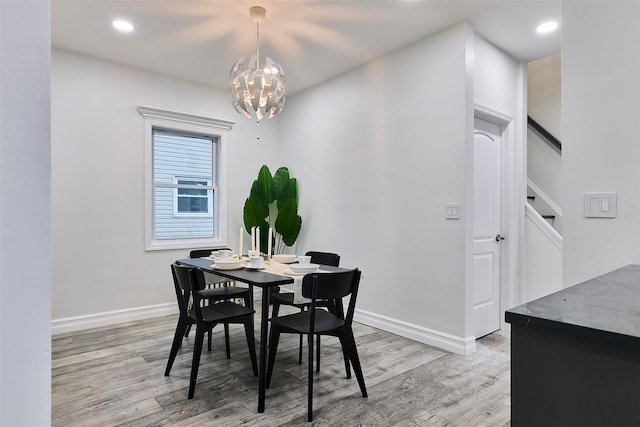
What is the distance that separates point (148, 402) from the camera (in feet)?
7.18

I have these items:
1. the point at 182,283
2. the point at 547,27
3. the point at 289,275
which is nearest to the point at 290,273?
the point at 289,275

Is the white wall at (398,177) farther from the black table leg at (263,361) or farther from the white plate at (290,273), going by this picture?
the black table leg at (263,361)

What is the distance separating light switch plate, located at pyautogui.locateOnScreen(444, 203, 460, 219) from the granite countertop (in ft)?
6.06

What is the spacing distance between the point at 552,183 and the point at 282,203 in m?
3.08

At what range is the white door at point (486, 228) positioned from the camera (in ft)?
10.8

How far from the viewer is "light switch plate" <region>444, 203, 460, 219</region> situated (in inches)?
118

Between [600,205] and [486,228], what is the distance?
1620 millimetres

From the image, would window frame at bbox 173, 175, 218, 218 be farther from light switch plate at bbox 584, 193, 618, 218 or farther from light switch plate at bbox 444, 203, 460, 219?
light switch plate at bbox 584, 193, 618, 218

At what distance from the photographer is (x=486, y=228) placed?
11.1 feet

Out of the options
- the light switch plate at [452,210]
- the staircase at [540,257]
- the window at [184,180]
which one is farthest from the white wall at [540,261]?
the window at [184,180]

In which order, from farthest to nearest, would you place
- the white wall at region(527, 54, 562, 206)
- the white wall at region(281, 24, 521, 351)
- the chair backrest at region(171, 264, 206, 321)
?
the white wall at region(527, 54, 562, 206)
the white wall at region(281, 24, 521, 351)
the chair backrest at region(171, 264, 206, 321)

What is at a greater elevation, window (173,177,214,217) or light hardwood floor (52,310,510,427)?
window (173,177,214,217)

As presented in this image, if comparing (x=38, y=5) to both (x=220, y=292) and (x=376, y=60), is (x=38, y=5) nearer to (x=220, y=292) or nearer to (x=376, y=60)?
(x=220, y=292)

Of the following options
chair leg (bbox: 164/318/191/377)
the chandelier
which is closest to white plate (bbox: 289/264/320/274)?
chair leg (bbox: 164/318/191/377)
